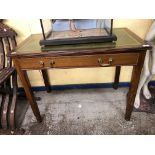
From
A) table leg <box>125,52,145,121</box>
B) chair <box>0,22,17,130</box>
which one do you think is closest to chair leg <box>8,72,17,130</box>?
chair <box>0,22,17,130</box>

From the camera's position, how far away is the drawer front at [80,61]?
1101 millimetres

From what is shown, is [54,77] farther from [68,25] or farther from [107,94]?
[68,25]

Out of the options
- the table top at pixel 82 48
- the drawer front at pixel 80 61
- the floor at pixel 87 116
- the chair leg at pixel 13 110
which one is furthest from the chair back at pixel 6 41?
the floor at pixel 87 116

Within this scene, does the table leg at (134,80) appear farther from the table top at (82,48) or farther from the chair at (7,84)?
the chair at (7,84)

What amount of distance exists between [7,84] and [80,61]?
83 cm

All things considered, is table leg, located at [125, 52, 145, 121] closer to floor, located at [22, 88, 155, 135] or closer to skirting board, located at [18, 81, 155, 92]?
floor, located at [22, 88, 155, 135]

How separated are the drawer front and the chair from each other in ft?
1.27

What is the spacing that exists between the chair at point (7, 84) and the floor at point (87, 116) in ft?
0.58

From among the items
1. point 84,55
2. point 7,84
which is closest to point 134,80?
point 84,55
